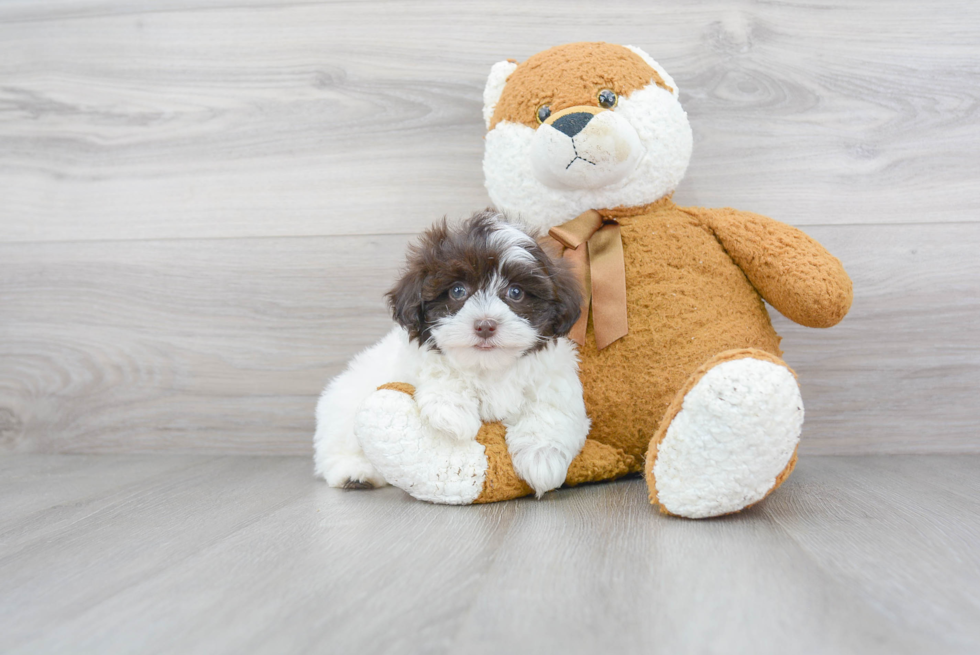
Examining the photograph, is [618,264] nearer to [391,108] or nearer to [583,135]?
[583,135]

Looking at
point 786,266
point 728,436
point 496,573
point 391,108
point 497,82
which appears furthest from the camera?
point 391,108

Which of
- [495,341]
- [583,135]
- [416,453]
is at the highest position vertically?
[583,135]

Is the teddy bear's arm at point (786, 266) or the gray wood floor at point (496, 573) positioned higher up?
the teddy bear's arm at point (786, 266)

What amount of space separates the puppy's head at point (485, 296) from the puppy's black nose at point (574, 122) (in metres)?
0.17

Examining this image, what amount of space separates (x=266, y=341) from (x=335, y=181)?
349 mm

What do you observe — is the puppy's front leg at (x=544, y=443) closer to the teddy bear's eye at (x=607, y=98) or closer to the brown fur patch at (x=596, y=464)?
the brown fur patch at (x=596, y=464)

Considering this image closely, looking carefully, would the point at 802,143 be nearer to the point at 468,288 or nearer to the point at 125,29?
the point at 468,288

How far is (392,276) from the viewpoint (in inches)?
57.0

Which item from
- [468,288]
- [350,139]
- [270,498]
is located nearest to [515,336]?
[468,288]

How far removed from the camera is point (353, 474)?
3.73 ft

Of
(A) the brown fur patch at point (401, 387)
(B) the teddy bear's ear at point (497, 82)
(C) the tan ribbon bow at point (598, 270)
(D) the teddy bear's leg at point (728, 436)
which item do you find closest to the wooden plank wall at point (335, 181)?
(B) the teddy bear's ear at point (497, 82)

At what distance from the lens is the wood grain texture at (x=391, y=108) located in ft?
4.45

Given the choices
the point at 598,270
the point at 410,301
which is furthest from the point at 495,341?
the point at 598,270

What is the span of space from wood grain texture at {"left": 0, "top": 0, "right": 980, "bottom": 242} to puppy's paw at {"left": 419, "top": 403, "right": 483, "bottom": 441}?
55 cm
